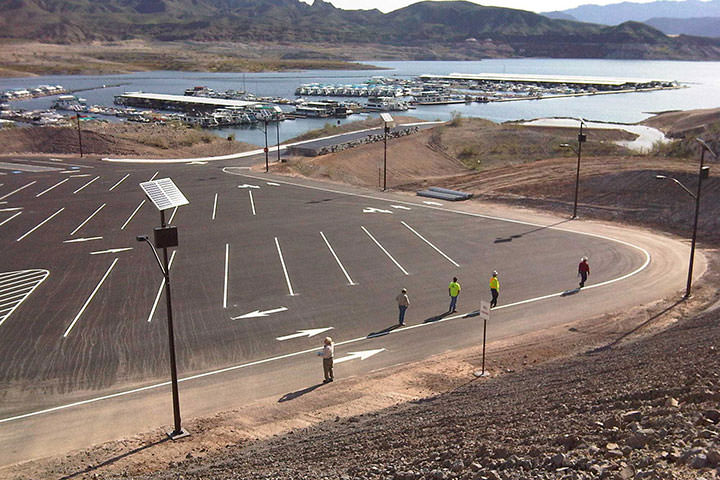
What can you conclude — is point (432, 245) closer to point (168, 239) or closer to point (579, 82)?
point (168, 239)

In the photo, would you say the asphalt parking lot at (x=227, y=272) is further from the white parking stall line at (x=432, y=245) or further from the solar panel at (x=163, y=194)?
the solar panel at (x=163, y=194)

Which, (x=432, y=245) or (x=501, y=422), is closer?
(x=501, y=422)

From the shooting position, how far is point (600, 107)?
420 ft

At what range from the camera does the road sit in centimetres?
1741

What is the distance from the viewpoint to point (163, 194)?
15.5 meters

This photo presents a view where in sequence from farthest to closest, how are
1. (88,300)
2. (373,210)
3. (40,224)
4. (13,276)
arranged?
(373,210), (40,224), (13,276), (88,300)

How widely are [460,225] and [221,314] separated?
673 inches

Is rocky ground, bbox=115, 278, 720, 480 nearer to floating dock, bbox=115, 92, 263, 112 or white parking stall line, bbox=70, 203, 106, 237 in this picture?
white parking stall line, bbox=70, 203, 106, 237

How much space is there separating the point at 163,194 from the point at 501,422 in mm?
9160

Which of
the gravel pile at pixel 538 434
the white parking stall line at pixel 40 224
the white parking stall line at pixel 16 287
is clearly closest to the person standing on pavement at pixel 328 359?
the gravel pile at pixel 538 434

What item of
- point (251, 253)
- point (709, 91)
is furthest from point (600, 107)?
point (251, 253)

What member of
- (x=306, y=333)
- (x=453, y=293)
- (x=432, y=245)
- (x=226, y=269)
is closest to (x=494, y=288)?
(x=453, y=293)

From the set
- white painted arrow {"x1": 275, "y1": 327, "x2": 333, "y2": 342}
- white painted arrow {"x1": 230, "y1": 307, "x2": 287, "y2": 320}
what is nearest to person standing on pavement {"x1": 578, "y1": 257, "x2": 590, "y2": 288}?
white painted arrow {"x1": 275, "y1": 327, "x2": 333, "y2": 342}

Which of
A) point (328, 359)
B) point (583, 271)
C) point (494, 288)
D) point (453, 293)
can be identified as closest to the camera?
point (328, 359)
